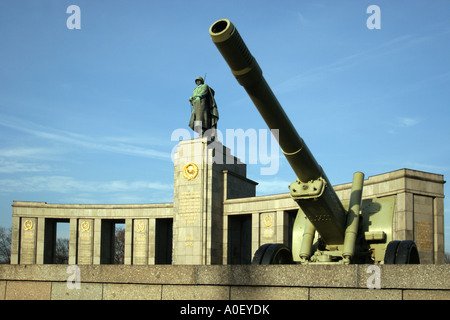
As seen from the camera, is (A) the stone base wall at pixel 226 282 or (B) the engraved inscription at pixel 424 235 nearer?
(A) the stone base wall at pixel 226 282

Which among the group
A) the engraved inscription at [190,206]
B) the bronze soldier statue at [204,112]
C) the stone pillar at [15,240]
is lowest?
the stone pillar at [15,240]

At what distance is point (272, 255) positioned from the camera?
10758 mm

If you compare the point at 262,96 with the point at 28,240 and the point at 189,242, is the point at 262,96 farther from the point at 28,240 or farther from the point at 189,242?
the point at 28,240

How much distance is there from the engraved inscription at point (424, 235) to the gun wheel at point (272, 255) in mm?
11445

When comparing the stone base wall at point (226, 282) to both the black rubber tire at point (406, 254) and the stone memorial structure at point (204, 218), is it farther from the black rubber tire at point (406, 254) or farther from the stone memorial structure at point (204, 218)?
the stone memorial structure at point (204, 218)

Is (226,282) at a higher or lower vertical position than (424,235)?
lower

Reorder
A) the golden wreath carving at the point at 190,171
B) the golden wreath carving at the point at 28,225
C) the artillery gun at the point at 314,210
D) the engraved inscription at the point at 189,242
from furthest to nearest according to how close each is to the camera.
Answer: the golden wreath carving at the point at 28,225
the golden wreath carving at the point at 190,171
the engraved inscription at the point at 189,242
the artillery gun at the point at 314,210

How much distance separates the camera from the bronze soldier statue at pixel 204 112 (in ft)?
96.3

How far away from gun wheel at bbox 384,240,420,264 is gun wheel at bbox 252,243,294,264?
2305mm

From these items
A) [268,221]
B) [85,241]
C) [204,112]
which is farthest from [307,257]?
[85,241]

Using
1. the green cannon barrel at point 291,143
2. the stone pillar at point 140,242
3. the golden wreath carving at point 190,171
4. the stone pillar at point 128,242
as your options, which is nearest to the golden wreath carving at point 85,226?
the stone pillar at point 128,242

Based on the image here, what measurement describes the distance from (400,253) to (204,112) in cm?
2075

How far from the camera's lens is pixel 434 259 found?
2103 cm
